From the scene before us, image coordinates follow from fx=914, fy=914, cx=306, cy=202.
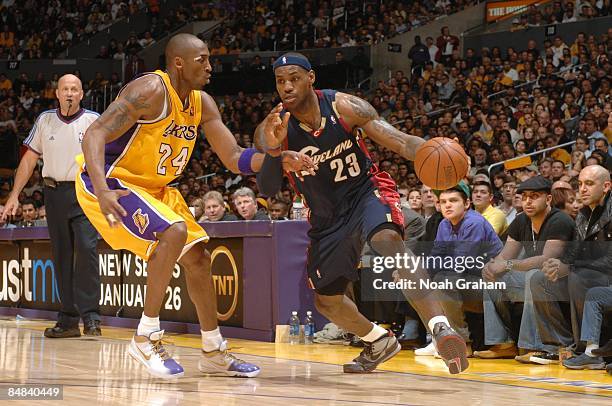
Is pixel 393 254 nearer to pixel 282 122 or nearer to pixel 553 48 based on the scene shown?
pixel 282 122

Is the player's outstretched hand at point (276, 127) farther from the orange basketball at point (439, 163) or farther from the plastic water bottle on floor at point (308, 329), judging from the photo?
the plastic water bottle on floor at point (308, 329)

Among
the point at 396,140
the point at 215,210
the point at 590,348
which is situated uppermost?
the point at 396,140

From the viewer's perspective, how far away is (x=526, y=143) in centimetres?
1345

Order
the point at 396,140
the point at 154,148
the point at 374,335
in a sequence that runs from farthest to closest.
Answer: the point at 374,335 → the point at 154,148 → the point at 396,140

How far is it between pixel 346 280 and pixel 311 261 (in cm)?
24

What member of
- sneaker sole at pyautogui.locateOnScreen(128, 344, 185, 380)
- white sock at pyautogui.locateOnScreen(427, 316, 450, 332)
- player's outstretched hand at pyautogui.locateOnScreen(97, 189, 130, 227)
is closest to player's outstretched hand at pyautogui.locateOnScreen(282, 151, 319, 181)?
player's outstretched hand at pyautogui.locateOnScreen(97, 189, 130, 227)

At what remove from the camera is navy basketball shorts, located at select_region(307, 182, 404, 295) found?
17.6 feet

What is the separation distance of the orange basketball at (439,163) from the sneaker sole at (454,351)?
0.81 meters

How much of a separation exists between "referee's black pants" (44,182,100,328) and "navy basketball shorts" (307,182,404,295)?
324 centimetres

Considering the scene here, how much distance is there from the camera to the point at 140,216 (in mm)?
5188

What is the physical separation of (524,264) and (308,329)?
215cm

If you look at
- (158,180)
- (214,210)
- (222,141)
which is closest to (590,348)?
(222,141)

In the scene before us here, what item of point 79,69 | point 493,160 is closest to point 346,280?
point 493,160

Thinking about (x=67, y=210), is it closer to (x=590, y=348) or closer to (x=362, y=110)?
(x=362, y=110)
